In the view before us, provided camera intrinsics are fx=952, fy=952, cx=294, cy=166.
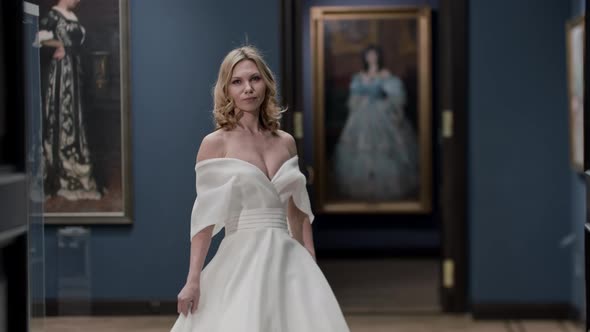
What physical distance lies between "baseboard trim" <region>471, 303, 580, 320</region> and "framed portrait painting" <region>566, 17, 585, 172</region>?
756 mm

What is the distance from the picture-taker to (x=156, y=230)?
4.75 meters

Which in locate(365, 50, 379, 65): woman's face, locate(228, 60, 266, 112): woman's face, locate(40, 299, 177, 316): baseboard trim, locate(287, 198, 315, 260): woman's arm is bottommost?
locate(40, 299, 177, 316): baseboard trim

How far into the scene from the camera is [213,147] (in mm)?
2498

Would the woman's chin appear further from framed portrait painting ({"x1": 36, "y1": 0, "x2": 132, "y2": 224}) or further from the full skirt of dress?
framed portrait painting ({"x1": 36, "y1": 0, "x2": 132, "y2": 224})

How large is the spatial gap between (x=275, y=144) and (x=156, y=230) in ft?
7.59

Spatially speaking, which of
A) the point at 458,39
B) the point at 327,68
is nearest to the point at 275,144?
the point at 458,39

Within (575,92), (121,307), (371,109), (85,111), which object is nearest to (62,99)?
(85,111)

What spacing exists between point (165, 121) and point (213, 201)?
2.31m

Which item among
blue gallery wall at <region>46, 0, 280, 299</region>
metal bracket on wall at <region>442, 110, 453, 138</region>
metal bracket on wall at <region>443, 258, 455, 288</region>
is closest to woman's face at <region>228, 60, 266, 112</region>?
blue gallery wall at <region>46, 0, 280, 299</region>

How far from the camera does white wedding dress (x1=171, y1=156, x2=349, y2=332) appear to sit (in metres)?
2.40

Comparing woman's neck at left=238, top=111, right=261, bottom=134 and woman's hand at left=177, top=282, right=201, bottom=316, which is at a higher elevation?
woman's neck at left=238, top=111, right=261, bottom=134

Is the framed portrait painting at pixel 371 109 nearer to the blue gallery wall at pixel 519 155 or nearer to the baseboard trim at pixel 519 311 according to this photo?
the blue gallery wall at pixel 519 155

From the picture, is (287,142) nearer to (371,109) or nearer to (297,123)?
(297,123)

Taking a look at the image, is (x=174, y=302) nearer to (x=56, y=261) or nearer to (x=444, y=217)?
(x=56, y=261)
